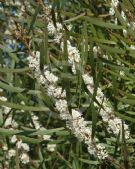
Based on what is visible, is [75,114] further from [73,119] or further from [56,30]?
[56,30]

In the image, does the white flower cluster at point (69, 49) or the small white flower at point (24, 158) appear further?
the small white flower at point (24, 158)

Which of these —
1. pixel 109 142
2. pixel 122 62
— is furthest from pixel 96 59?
pixel 109 142

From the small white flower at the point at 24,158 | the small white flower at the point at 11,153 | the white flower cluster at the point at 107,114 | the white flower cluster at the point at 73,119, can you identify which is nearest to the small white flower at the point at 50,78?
the white flower cluster at the point at 73,119

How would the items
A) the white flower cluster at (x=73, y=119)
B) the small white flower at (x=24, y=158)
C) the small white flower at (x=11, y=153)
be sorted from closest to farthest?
the white flower cluster at (x=73, y=119), the small white flower at (x=24, y=158), the small white flower at (x=11, y=153)

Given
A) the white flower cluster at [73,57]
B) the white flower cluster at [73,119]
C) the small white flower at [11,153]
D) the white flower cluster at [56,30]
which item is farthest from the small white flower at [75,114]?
the small white flower at [11,153]

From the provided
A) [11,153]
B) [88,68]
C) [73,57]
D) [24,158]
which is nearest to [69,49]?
[73,57]

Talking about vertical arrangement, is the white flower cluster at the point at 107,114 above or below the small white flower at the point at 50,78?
below

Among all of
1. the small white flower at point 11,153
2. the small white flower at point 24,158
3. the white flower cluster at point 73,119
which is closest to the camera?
the white flower cluster at point 73,119

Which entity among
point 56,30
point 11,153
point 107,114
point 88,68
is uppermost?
point 56,30

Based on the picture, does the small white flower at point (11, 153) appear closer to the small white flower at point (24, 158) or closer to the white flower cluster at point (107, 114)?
the small white flower at point (24, 158)

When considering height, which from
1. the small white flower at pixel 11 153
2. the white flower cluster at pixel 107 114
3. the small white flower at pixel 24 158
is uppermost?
the white flower cluster at pixel 107 114

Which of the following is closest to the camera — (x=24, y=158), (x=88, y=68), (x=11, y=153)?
(x=88, y=68)
